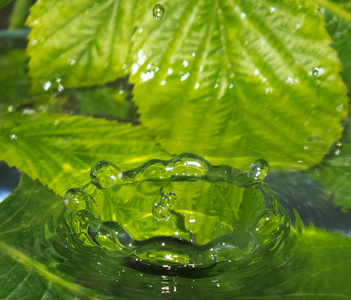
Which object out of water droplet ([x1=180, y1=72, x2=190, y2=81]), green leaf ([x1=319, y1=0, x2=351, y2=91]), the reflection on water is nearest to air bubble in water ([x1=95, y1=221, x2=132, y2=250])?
the reflection on water

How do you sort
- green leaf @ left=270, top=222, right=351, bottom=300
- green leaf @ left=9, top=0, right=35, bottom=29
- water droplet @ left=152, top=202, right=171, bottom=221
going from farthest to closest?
green leaf @ left=9, top=0, right=35, bottom=29
water droplet @ left=152, top=202, right=171, bottom=221
green leaf @ left=270, top=222, right=351, bottom=300

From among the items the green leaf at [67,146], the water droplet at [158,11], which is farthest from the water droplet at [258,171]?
the water droplet at [158,11]

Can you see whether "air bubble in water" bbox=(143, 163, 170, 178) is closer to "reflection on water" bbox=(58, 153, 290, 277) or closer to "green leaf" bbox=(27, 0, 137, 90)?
"reflection on water" bbox=(58, 153, 290, 277)

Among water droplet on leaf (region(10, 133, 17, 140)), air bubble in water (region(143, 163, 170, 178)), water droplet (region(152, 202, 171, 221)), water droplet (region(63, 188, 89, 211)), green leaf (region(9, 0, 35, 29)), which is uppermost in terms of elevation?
green leaf (region(9, 0, 35, 29))

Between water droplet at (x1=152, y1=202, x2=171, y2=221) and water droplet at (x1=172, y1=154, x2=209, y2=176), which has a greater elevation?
water droplet at (x1=172, y1=154, x2=209, y2=176)

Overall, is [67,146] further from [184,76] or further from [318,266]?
[318,266]

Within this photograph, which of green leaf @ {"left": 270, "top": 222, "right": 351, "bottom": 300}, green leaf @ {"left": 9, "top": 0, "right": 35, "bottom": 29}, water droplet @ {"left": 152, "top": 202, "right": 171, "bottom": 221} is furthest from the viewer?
green leaf @ {"left": 9, "top": 0, "right": 35, "bottom": 29}

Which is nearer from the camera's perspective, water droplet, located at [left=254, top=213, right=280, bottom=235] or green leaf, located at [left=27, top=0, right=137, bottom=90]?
water droplet, located at [left=254, top=213, right=280, bottom=235]

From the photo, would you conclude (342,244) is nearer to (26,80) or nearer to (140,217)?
(140,217)
